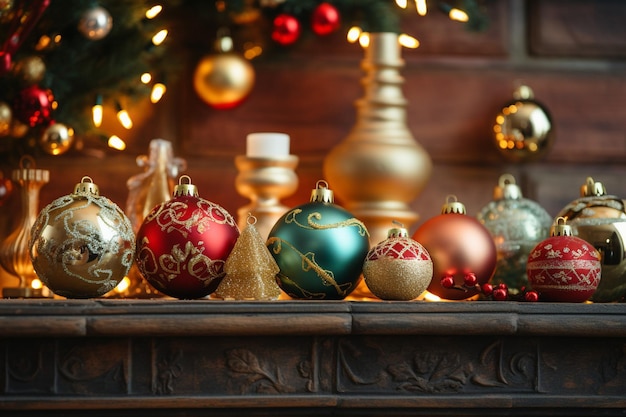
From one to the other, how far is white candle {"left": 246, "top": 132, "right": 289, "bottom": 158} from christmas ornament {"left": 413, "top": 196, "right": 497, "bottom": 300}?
281 millimetres

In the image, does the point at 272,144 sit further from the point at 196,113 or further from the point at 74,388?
the point at 74,388

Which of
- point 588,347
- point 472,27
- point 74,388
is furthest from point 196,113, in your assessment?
point 588,347

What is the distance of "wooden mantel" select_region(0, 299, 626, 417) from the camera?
0.87m

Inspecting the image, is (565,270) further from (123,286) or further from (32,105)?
(32,105)

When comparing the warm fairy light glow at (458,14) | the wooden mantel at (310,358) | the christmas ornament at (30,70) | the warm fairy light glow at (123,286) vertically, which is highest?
the warm fairy light glow at (458,14)

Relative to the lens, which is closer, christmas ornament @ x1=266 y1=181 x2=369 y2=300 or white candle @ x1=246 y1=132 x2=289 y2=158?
christmas ornament @ x1=266 y1=181 x2=369 y2=300

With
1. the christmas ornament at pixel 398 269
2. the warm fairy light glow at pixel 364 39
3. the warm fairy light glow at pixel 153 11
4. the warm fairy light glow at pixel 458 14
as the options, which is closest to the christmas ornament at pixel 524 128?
the warm fairy light glow at pixel 458 14

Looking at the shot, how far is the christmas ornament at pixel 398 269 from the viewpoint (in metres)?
0.94

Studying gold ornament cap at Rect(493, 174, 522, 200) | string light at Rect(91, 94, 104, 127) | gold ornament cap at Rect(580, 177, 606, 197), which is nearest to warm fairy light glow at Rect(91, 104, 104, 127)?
string light at Rect(91, 94, 104, 127)

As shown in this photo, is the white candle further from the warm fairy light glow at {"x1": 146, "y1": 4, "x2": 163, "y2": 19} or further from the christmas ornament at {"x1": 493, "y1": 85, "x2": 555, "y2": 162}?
the christmas ornament at {"x1": 493, "y1": 85, "x2": 555, "y2": 162}

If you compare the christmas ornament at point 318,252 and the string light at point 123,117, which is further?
the string light at point 123,117

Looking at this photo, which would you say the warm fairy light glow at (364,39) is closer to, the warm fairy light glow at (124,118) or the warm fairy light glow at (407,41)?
the warm fairy light glow at (407,41)

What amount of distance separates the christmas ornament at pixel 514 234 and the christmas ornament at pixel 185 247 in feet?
1.27

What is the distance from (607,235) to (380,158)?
341mm
